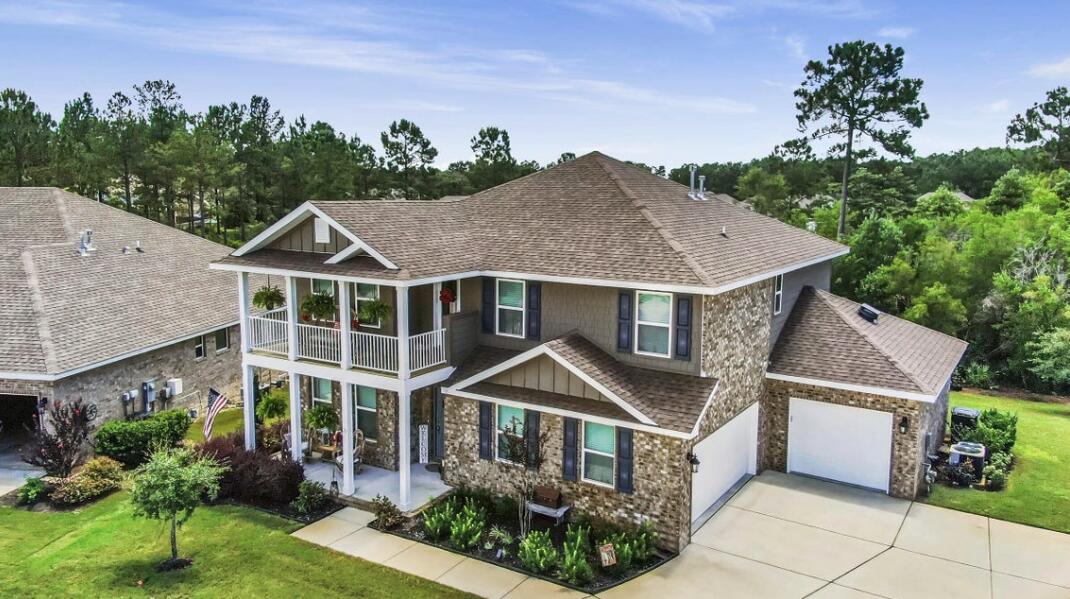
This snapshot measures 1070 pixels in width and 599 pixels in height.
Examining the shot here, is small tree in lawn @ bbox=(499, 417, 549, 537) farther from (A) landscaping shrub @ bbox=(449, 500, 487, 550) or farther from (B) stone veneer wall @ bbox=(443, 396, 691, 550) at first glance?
(A) landscaping shrub @ bbox=(449, 500, 487, 550)

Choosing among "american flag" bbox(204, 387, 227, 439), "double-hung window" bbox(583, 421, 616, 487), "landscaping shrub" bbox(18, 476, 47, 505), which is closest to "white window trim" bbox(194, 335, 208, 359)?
"american flag" bbox(204, 387, 227, 439)

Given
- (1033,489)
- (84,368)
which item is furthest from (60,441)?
(1033,489)

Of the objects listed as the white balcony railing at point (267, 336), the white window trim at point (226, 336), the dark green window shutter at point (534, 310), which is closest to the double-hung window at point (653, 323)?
the dark green window shutter at point (534, 310)

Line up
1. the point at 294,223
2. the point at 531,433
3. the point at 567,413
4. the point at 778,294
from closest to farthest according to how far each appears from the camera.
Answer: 1. the point at 567,413
2. the point at 531,433
3. the point at 294,223
4. the point at 778,294

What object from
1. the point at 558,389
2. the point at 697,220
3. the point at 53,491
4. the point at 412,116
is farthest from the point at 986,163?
the point at 53,491

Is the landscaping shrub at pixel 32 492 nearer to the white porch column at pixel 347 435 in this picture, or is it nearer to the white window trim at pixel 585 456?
the white porch column at pixel 347 435

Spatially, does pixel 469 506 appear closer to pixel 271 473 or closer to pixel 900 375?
pixel 271 473

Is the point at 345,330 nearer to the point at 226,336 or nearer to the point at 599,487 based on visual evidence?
the point at 599,487
